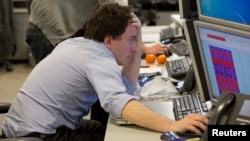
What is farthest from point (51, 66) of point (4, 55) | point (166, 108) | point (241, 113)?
point (4, 55)

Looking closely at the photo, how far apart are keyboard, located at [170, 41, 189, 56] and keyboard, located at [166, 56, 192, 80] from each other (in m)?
0.15

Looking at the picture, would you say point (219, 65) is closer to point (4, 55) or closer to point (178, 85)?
point (178, 85)

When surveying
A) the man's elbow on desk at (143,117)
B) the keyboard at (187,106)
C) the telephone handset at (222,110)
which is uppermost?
the telephone handset at (222,110)

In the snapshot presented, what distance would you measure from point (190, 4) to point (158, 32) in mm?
1960

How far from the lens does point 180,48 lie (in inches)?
118

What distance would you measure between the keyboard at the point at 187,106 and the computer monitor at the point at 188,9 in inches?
14.6

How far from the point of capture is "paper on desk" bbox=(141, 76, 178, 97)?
2129 mm

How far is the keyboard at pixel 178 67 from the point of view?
7.73 feet

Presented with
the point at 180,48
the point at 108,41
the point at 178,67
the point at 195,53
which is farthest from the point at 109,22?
the point at 180,48

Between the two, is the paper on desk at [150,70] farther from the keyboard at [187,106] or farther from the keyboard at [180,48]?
the keyboard at [187,106]

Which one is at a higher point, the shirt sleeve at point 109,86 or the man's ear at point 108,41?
the man's ear at point 108,41

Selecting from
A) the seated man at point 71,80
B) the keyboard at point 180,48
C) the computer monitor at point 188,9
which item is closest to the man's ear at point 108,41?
the seated man at point 71,80

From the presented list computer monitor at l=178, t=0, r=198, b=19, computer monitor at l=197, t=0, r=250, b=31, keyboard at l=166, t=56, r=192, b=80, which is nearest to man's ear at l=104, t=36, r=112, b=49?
computer monitor at l=178, t=0, r=198, b=19

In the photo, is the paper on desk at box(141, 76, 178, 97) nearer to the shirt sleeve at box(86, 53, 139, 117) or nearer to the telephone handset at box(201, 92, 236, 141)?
the shirt sleeve at box(86, 53, 139, 117)
